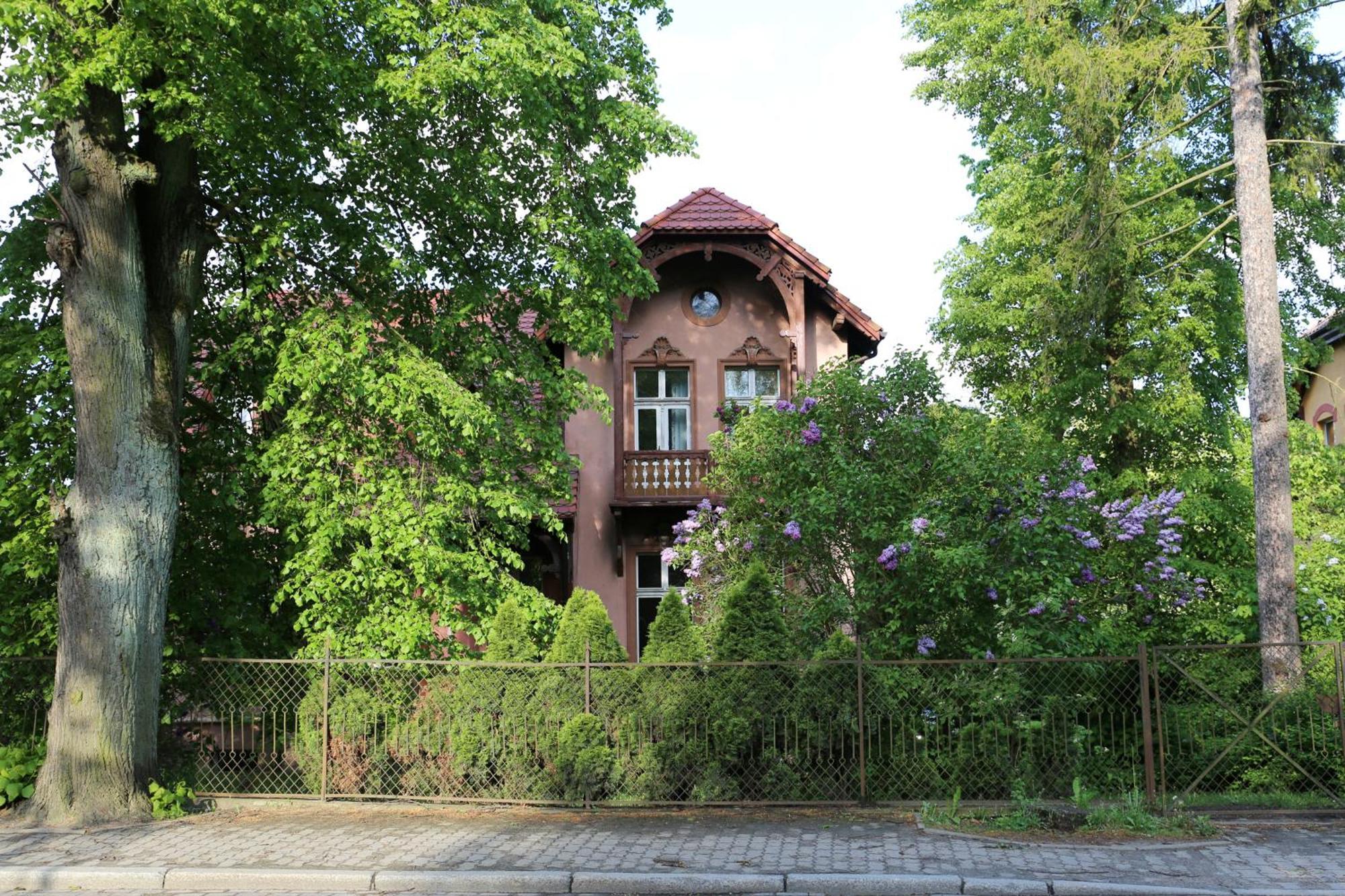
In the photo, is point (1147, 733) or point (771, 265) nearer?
point (1147, 733)

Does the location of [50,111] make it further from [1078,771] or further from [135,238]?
[1078,771]

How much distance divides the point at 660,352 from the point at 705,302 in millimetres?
1369

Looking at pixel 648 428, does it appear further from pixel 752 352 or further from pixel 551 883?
pixel 551 883

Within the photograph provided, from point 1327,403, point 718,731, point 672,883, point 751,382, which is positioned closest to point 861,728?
point 718,731

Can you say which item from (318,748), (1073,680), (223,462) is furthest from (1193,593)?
(223,462)

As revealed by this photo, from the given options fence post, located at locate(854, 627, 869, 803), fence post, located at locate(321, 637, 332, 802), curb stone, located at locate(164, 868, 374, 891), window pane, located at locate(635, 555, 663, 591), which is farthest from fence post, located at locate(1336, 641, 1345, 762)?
window pane, located at locate(635, 555, 663, 591)

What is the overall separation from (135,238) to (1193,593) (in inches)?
550

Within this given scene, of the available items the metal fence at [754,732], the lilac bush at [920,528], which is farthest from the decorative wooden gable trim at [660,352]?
the metal fence at [754,732]

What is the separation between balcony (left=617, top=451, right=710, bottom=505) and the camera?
2141 centimetres

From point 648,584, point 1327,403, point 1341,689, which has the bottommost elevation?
point 1341,689

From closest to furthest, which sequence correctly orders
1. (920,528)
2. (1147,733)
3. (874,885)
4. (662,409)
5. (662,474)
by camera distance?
(874,885), (1147,733), (920,528), (662,474), (662,409)

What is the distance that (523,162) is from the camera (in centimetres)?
1388

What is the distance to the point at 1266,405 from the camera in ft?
44.2

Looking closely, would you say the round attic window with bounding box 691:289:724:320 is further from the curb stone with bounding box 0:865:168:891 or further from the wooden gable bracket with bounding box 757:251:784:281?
the curb stone with bounding box 0:865:168:891
